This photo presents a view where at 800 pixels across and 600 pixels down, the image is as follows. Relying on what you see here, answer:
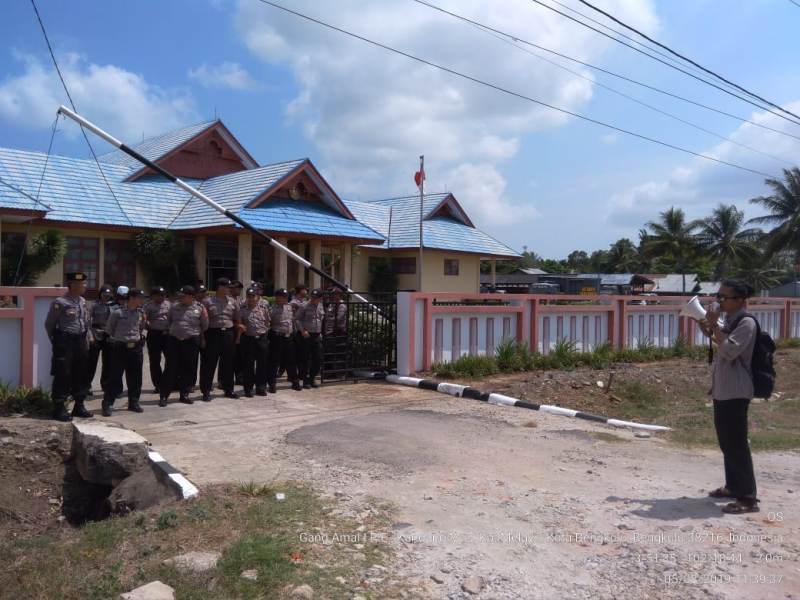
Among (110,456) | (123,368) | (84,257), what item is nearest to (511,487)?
(110,456)

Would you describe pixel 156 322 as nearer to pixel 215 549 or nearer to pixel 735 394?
pixel 215 549

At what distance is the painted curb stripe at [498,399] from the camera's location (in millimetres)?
9641

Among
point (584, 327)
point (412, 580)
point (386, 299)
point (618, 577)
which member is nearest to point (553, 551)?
point (618, 577)

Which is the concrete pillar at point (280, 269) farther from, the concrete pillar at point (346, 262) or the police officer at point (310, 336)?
the police officer at point (310, 336)

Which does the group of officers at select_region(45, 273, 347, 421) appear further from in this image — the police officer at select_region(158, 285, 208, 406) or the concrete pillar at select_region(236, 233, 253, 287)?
the concrete pillar at select_region(236, 233, 253, 287)

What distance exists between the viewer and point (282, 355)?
11164 mm

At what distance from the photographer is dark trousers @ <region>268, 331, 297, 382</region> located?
1082cm

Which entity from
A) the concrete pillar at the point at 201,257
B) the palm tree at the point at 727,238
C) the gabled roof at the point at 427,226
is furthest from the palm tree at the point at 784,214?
the concrete pillar at the point at 201,257

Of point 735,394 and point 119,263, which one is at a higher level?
point 119,263

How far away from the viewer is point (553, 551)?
15.2 ft

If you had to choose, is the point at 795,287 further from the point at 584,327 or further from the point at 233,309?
the point at 233,309

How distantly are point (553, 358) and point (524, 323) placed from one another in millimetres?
872

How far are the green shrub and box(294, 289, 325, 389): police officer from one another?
3.82m

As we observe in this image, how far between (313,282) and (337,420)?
1420cm
